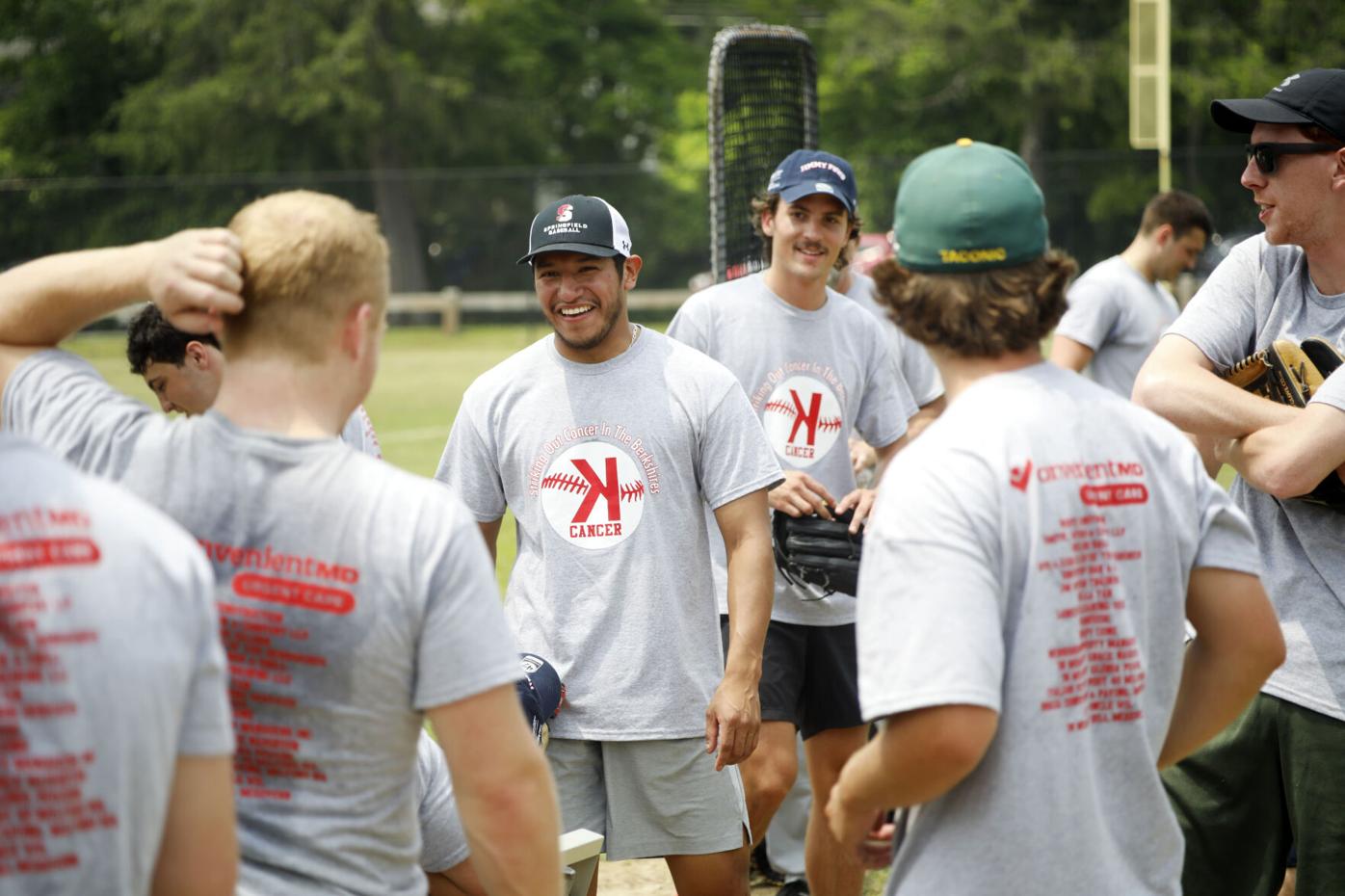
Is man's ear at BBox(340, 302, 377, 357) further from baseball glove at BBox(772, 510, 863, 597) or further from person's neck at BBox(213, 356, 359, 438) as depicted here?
baseball glove at BBox(772, 510, 863, 597)

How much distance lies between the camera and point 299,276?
85.2 inches

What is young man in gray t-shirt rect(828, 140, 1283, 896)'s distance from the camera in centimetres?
213

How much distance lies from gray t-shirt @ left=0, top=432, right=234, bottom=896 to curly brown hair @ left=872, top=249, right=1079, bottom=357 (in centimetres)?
119

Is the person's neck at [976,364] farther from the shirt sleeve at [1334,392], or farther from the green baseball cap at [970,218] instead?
the shirt sleeve at [1334,392]

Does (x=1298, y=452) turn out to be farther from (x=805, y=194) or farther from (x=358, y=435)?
(x=805, y=194)

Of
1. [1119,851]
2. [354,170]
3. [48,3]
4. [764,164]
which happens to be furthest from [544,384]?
[48,3]

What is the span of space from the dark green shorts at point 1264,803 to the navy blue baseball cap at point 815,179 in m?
2.41

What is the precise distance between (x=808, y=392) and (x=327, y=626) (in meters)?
3.20

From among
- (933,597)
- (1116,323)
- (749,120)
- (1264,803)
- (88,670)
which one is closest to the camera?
(88,670)

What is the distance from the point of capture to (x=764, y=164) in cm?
657

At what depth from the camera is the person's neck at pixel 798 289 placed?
519cm

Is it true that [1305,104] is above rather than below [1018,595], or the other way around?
above

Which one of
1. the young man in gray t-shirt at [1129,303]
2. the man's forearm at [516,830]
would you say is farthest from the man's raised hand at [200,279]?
the young man in gray t-shirt at [1129,303]

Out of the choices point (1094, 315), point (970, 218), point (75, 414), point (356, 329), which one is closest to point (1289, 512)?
point (970, 218)
